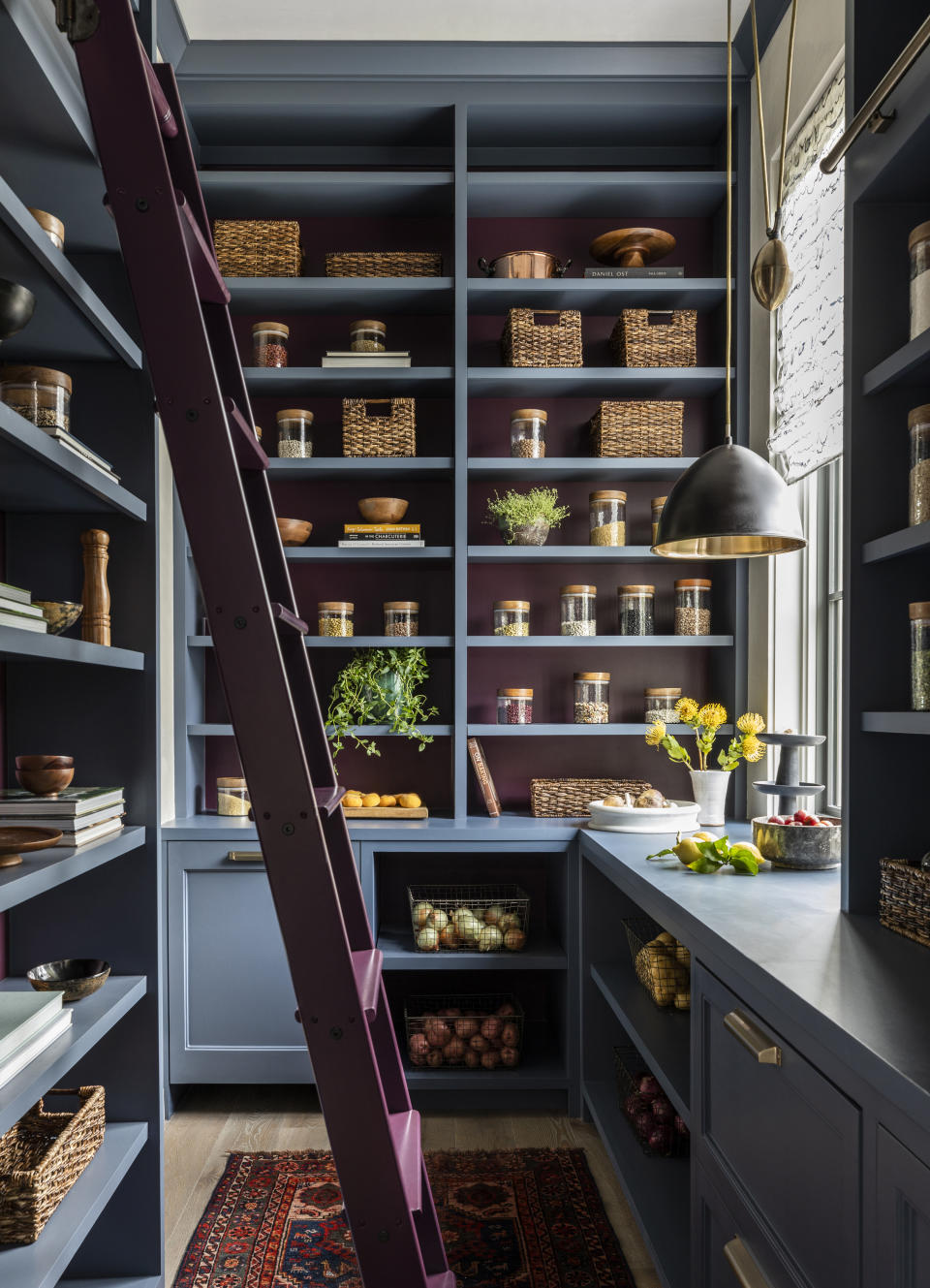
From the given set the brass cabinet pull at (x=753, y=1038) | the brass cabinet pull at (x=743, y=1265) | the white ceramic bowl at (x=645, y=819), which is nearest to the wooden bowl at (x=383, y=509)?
the white ceramic bowl at (x=645, y=819)

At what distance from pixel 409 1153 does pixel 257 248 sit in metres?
2.82

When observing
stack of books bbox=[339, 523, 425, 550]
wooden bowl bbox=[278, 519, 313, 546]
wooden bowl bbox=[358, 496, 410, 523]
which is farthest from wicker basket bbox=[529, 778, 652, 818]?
wooden bowl bbox=[278, 519, 313, 546]

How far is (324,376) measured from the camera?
129 inches

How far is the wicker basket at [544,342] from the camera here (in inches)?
130

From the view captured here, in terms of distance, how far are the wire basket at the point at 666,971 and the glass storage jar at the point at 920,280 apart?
4.95 ft

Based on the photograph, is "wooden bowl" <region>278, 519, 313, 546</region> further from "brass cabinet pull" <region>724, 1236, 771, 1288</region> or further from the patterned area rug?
"brass cabinet pull" <region>724, 1236, 771, 1288</region>

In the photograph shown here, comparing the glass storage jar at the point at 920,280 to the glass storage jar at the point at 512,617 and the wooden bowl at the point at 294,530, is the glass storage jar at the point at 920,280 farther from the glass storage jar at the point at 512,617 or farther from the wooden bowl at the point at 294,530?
the wooden bowl at the point at 294,530

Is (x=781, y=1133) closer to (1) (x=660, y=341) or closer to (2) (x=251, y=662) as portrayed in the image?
(2) (x=251, y=662)

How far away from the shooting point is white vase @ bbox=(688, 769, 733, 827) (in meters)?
3.12

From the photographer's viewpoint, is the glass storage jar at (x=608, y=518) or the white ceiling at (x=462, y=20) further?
the glass storage jar at (x=608, y=518)

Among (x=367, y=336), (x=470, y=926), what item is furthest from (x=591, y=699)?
(x=367, y=336)

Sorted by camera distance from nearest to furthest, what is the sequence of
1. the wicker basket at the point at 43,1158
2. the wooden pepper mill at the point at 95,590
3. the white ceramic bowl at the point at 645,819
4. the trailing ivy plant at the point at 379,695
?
the wicker basket at the point at 43,1158 < the wooden pepper mill at the point at 95,590 < the white ceramic bowl at the point at 645,819 < the trailing ivy plant at the point at 379,695

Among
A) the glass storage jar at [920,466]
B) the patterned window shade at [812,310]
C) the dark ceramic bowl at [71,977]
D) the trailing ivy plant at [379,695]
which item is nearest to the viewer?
the glass storage jar at [920,466]

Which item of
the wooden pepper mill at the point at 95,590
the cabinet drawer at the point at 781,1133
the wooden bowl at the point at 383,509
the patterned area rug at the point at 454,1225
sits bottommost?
the patterned area rug at the point at 454,1225
